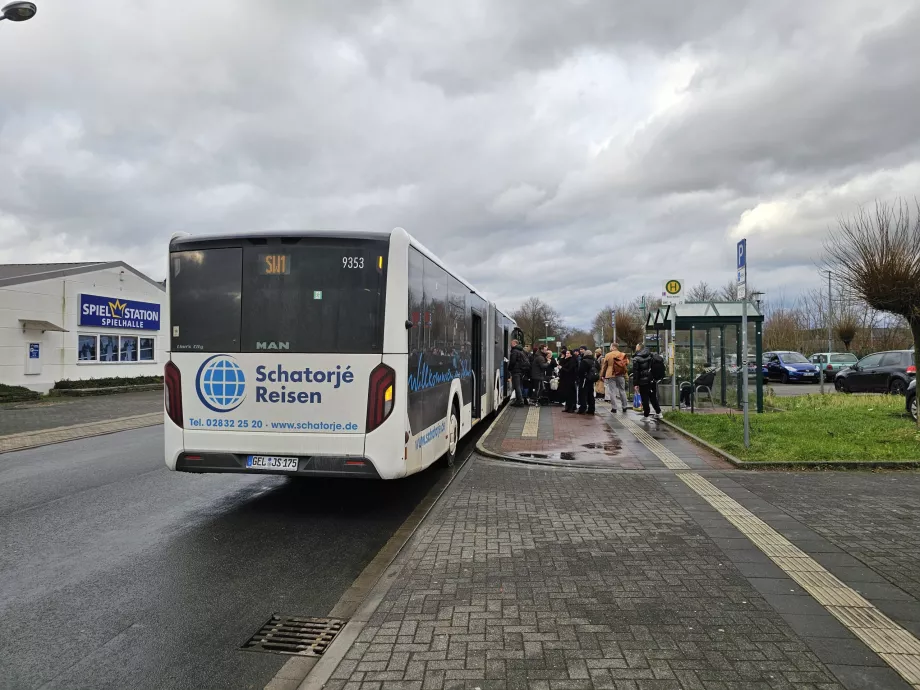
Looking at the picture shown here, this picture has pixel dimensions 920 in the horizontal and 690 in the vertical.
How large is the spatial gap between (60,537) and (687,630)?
547 cm

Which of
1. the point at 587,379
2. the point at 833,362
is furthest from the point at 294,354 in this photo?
the point at 833,362

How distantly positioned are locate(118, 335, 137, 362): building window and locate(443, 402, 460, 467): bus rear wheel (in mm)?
25661

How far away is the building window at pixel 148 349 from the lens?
31.5 m

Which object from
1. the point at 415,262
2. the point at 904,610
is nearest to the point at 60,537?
the point at 415,262

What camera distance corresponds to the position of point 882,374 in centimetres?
2122

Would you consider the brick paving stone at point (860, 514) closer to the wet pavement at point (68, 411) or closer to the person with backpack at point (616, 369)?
the person with backpack at point (616, 369)

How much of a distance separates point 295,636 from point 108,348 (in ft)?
95.4

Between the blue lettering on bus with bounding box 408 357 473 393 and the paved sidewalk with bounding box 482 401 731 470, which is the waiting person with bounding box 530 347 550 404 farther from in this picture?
the blue lettering on bus with bounding box 408 357 473 393

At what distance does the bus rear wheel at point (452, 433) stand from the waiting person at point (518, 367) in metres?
8.55

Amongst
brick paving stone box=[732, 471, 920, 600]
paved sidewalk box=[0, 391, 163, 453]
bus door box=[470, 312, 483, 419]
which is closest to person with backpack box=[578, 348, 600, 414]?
bus door box=[470, 312, 483, 419]

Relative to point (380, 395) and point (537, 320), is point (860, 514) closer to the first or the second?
point (380, 395)

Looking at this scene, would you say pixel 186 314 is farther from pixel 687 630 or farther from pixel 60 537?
pixel 687 630

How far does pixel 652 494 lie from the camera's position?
7.21 m

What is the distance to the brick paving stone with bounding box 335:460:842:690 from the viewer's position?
3189mm
